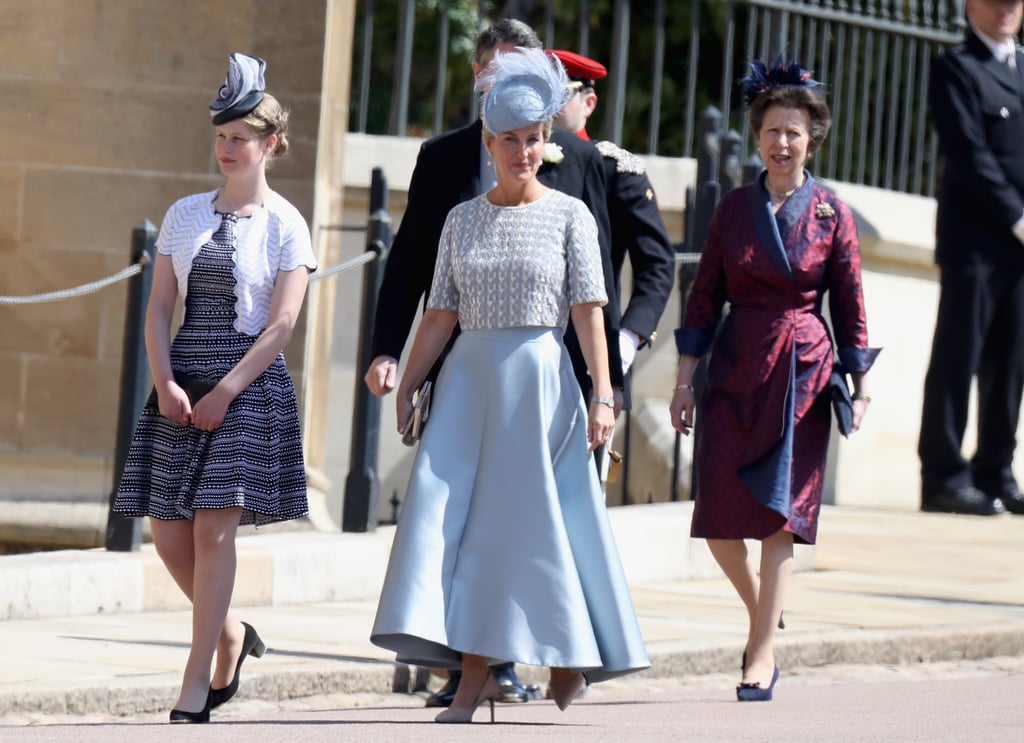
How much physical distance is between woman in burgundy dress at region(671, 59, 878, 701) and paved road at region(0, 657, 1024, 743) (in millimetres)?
376

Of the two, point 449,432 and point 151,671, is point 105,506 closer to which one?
point 151,671

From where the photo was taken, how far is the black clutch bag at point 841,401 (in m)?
6.63

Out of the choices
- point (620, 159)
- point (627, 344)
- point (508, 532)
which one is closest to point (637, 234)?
point (620, 159)

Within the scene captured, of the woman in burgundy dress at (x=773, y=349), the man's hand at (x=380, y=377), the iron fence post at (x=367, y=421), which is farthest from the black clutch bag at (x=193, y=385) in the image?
the iron fence post at (x=367, y=421)

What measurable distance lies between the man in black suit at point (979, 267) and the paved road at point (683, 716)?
2.95m

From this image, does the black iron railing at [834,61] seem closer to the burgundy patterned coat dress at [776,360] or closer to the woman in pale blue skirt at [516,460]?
the burgundy patterned coat dress at [776,360]

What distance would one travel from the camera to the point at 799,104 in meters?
6.70

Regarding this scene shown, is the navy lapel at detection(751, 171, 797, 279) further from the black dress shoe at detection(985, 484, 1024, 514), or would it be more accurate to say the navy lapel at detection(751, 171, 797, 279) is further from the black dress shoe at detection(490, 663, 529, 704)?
the black dress shoe at detection(985, 484, 1024, 514)

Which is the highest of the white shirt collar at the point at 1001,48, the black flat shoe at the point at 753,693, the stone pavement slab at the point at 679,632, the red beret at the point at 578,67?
the white shirt collar at the point at 1001,48

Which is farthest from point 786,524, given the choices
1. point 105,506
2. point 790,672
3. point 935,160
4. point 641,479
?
point 935,160

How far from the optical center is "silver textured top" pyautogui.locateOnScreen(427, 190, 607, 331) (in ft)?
18.9

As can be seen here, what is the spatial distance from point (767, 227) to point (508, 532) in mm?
1420

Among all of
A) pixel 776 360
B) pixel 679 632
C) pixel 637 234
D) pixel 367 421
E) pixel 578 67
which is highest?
pixel 578 67

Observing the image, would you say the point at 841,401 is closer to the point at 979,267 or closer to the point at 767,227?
the point at 767,227
